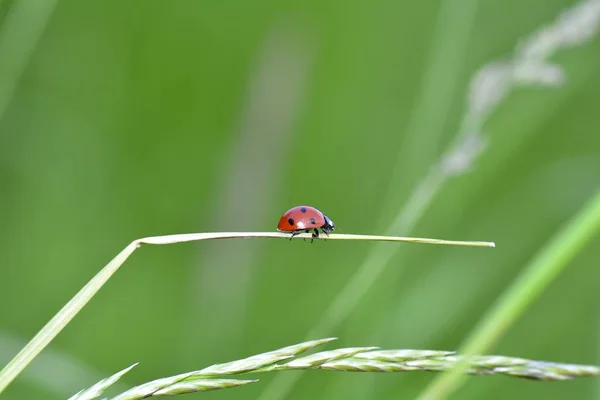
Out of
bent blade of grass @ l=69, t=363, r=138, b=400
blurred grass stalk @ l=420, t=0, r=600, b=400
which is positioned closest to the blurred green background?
blurred grass stalk @ l=420, t=0, r=600, b=400

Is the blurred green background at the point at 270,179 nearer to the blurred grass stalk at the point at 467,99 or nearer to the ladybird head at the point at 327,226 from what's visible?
the blurred grass stalk at the point at 467,99

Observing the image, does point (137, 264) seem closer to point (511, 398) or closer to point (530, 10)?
point (511, 398)

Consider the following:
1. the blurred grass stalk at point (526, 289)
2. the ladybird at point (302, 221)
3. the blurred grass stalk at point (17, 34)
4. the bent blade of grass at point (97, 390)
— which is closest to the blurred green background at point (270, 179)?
the blurred grass stalk at point (17, 34)

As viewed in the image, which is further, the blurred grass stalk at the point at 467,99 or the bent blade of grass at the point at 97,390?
the blurred grass stalk at the point at 467,99

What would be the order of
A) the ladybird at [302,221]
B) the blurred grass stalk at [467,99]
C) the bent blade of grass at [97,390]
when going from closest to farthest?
the bent blade of grass at [97,390]
the blurred grass stalk at [467,99]
the ladybird at [302,221]

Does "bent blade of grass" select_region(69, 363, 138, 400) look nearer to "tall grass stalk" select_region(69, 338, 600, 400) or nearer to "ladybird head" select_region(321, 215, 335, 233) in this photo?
"tall grass stalk" select_region(69, 338, 600, 400)

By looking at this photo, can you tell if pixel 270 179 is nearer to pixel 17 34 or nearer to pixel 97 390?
pixel 17 34
